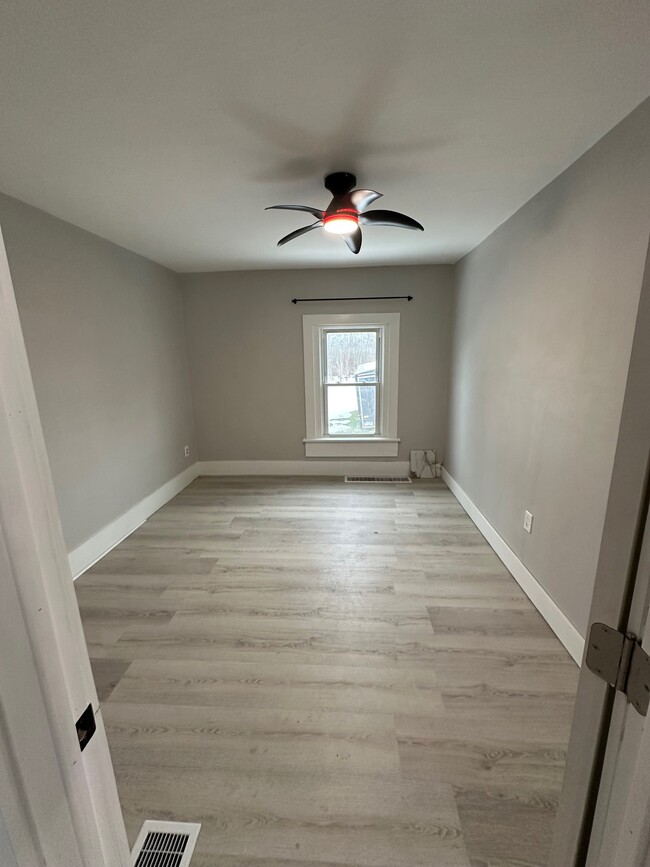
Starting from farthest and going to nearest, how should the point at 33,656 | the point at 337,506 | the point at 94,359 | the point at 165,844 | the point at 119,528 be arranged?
the point at 337,506
the point at 119,528
the point at 94,359
the point at 165,844
the point at 33,656

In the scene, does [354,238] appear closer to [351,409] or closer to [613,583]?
[613,583]

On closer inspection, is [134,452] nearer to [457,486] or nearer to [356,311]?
[356,311]

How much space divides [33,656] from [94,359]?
2.68 m

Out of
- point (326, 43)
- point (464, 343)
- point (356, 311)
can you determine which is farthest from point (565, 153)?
point (356, 311)

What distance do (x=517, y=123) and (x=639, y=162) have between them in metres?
0.48

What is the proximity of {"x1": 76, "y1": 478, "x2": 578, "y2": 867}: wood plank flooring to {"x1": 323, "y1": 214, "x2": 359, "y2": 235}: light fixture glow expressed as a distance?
2052 mm

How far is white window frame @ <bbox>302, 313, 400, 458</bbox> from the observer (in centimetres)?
391

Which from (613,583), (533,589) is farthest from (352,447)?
(613,583)

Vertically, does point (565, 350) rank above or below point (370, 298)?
below

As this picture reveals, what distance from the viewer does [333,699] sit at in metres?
1.51

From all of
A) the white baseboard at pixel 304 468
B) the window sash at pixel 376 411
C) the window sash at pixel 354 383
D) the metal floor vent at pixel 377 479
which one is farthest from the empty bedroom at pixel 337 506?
the window sash at pixel 376 411

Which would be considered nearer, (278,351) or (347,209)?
(347,209)

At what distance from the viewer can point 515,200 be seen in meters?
2.15

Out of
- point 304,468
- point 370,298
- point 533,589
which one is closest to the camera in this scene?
point 533,589
